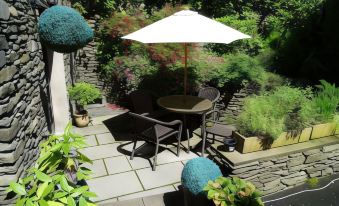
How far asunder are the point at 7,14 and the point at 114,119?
4250 mm

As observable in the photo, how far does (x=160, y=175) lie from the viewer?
4.44 metres

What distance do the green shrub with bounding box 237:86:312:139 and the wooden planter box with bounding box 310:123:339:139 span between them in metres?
0.33

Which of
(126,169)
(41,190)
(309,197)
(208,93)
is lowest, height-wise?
(309,197)

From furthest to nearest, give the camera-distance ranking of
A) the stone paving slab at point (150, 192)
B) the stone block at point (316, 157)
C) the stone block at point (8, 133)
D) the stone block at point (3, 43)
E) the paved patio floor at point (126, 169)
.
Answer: the stone block at point (316, 157) < the paved patio floor at point (126, 169) < the stone paving slab at point (150, 192) < the stone block at point (8, 133) < the stone block at point (3, 43)

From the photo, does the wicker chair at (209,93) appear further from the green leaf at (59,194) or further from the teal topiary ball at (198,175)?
the green leaf at (59,194)

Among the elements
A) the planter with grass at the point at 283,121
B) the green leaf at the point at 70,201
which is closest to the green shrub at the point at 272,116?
the planter with grass at the point at 283,121

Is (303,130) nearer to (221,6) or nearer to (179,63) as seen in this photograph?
(179,63)

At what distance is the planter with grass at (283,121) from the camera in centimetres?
403

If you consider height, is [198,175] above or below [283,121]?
below

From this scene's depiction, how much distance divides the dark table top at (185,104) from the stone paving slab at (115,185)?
1.47m

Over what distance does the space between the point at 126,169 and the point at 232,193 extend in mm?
2189

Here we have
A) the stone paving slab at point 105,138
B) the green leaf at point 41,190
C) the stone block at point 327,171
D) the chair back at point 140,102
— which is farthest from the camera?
the stone paving slab at point 105,138

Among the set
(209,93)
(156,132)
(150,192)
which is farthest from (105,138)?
(209,93)

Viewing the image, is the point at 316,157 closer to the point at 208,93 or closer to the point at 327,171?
the point at 327,171
